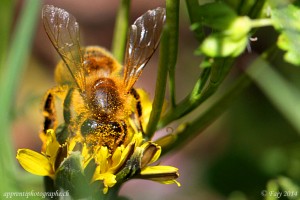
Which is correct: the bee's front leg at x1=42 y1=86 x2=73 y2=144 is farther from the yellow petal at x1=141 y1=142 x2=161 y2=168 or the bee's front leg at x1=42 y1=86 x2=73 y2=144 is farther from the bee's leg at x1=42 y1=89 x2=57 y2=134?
the yellow petal at x1=141 y1=142 x2=161 y2=168

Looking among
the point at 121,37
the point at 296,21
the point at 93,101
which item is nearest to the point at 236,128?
the point at 121,37

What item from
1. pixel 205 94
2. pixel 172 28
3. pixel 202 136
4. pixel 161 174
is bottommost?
pixel 202 136

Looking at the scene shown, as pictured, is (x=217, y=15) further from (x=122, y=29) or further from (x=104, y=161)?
(x=122, y=29)

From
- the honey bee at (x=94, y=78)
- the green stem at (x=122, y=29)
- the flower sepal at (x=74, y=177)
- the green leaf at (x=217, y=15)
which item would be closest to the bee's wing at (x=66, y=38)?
the honey bee at (x=94, y=78)

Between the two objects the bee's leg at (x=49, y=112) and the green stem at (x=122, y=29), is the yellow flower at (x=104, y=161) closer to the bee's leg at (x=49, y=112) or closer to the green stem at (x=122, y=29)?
the bee's leg at (x=49, y=112)

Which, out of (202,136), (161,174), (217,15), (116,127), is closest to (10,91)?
(116,127)

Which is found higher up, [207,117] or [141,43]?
[141,43]

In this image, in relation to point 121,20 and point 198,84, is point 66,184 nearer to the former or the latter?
point 198,84
